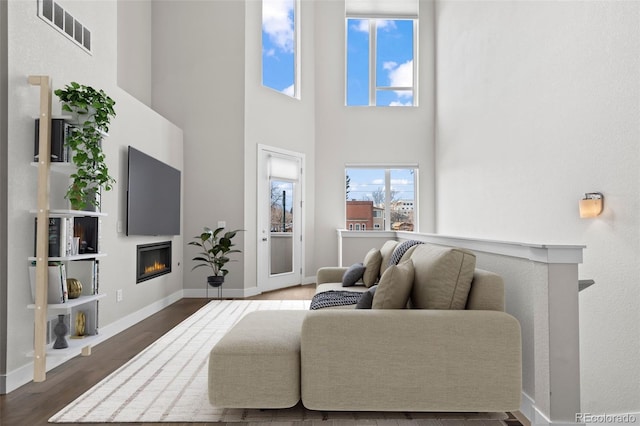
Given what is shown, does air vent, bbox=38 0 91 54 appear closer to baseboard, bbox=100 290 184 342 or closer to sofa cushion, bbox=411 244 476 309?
baseboard, bbox=100 290 184 342

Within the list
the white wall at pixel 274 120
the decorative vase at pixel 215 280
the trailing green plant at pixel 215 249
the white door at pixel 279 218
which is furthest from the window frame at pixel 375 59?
the decorative vase at pixel 215 280

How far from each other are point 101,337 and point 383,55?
7.11m

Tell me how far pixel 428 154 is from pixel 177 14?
16.0 ft

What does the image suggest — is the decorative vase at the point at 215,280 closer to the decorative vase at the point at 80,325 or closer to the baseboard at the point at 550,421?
the decorative vase at the point at 80,325

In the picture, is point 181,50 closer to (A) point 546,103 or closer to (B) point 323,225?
(B) point 323,225

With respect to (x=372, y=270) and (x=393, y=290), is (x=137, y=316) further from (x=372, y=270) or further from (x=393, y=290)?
(x=393, y=290)

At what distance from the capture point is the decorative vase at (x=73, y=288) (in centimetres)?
324

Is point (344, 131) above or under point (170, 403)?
above

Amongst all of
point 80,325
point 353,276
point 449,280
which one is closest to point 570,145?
point 353,276

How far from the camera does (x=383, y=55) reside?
28.6 ft

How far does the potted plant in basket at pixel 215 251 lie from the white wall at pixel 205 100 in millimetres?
149

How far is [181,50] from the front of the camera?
21.9 ft

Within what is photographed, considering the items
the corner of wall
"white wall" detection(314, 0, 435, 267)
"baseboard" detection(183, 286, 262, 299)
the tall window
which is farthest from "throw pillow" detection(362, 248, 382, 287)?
the tall window

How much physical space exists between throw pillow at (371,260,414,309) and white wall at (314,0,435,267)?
5.79 m
